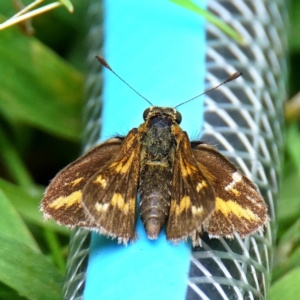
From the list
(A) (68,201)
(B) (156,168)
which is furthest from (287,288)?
(A) (68,201)

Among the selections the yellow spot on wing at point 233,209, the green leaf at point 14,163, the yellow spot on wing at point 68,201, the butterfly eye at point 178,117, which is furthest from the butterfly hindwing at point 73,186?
the green leaf at point 14,163

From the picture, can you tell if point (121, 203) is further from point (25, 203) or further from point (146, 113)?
point (25, 203)

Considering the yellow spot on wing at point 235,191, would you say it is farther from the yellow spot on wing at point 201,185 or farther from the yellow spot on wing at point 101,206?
the yellow spot on wing at point 101,206

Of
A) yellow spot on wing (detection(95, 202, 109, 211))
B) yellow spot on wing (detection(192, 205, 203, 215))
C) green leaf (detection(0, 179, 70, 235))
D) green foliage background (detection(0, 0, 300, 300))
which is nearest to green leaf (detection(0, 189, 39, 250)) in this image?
green foliage background (detection(0, 0, 300, 300))

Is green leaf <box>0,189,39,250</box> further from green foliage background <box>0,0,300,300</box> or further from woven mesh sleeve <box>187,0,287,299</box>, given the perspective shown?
woven mesh sleeve <box>187,0,287,299</box>

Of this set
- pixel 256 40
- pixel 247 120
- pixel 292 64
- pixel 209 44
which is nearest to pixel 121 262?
pixel 247 120

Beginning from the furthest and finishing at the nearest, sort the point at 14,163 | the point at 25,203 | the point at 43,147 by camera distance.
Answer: the point at 43,147, the point at 14,163, the point at 25,203
